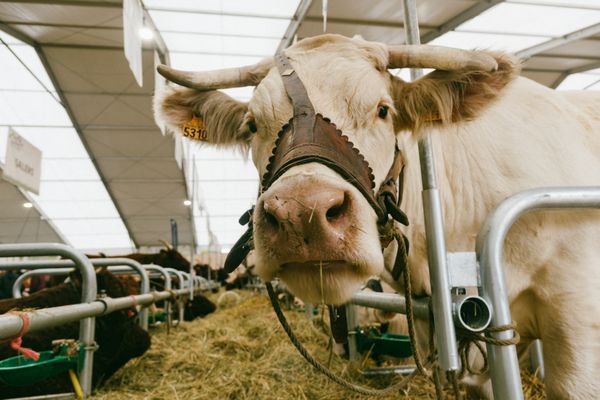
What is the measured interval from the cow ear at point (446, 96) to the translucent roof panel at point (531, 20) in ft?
29.7

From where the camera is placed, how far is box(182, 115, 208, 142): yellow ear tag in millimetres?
2332

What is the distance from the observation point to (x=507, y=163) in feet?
6.62

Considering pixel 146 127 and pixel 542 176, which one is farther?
pixel 146 127

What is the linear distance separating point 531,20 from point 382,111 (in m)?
10.4

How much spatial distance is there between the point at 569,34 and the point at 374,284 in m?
10.0

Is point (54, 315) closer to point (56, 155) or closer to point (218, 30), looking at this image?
point (218, 30)

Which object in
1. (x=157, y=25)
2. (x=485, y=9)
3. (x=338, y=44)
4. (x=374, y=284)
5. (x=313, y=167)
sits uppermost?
(x=157, y=25)

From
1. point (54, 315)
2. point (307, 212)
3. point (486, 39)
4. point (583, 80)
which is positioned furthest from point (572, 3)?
point (54, 315)

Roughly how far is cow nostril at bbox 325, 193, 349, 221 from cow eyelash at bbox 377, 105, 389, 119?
58 centimetres

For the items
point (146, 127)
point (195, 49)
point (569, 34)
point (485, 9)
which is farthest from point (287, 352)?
point (146, 127)

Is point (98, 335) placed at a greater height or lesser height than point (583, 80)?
lesser

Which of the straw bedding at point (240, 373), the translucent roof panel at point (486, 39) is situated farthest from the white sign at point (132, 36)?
the translucent roof panel at point (486, 39)

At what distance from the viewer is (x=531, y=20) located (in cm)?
999

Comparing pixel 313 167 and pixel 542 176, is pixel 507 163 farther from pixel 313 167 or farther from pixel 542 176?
pixel 313 167
